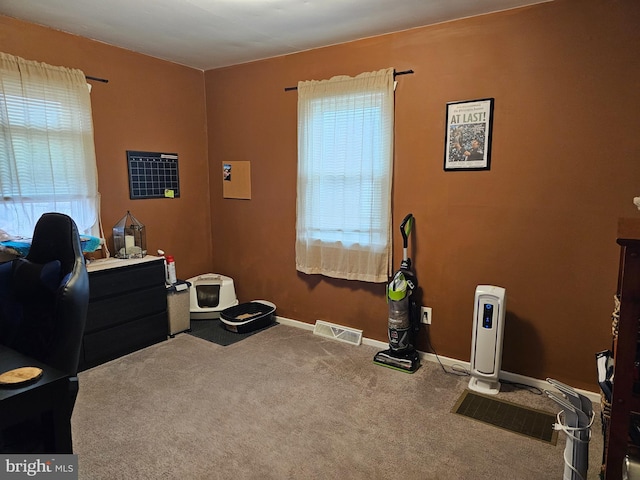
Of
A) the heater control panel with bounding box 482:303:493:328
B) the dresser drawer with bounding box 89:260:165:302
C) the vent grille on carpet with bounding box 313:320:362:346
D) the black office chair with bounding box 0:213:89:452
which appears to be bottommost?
the vent grille on carpet with bounding box 313:320:362:346

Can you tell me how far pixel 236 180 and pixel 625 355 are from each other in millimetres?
3349

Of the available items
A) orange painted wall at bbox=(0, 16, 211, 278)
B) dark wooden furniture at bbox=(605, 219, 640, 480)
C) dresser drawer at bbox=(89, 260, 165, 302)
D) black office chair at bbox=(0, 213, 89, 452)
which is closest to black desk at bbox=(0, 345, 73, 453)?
black office chair at bbox=(0, 213, 89, 452)

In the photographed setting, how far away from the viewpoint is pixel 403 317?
9.73ft

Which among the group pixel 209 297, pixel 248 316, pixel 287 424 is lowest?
pixel 287 424

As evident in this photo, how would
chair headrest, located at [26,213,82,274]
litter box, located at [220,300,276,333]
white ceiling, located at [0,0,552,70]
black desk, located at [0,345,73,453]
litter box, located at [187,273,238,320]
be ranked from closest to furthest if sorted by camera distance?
black desk, located at [0,345,73,453], chair headrest, located at [26,213,82,274], white ceiling, located at [0,0,552,70], litter box, located at [220,300,276,333], litter box, located at [187,273,238,320]

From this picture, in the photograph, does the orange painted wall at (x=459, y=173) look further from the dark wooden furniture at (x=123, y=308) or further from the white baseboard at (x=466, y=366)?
the dark wooden furniture at (x=123, y=308)

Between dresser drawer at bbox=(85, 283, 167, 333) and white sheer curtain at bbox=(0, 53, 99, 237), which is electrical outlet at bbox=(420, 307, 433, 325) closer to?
dresser drawer at bbox=(85, 283, 167, 333)

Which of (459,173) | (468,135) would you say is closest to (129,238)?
(459,173)

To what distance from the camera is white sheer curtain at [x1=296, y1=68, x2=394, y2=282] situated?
312 cm

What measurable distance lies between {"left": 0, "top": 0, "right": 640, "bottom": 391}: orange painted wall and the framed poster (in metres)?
0.05

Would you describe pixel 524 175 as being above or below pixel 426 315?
above

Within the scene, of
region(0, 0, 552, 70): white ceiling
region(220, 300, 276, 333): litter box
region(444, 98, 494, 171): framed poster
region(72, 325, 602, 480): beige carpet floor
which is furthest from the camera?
region(220, 300, 276, 333): litter box

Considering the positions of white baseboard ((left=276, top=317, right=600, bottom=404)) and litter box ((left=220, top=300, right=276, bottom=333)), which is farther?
litter box ((left=220, top=300, right=276, bottom=333))

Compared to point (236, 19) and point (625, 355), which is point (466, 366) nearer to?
point (625, 355)
